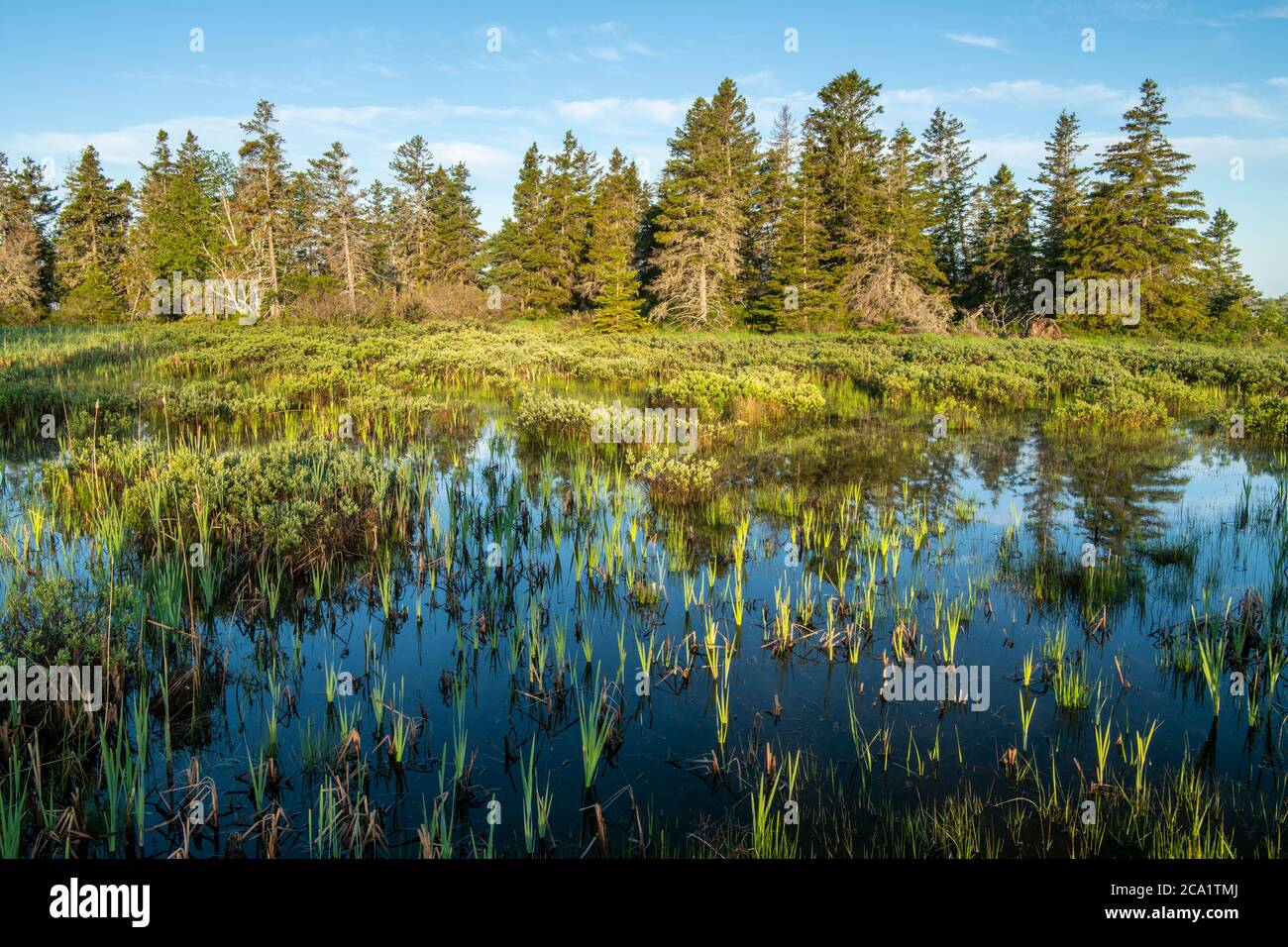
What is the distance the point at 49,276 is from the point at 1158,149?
78906mm

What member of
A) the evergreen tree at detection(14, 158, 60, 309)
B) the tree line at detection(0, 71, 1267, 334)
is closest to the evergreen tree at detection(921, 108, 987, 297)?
the tree line at detection(0, 71, 1267, 334)

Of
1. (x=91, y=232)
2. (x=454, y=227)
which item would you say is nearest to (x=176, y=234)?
(x=91, y=232)

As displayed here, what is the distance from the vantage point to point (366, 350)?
26812mm

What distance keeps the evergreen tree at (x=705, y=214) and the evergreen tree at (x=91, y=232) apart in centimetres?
4154

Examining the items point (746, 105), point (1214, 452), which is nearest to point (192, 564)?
point (1214, 452)

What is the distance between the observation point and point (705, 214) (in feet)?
161

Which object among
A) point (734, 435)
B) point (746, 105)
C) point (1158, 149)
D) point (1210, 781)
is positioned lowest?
point (1210, 781)

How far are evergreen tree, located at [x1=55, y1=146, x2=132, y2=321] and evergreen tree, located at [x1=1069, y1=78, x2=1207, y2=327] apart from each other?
68.5 meters

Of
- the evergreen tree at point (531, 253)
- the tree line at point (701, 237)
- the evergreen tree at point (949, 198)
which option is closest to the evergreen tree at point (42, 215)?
the tree line at point (701, 237)

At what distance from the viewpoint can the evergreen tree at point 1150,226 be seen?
150ft

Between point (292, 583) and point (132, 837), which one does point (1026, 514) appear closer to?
point (292, 583)

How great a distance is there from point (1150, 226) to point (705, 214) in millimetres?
26717

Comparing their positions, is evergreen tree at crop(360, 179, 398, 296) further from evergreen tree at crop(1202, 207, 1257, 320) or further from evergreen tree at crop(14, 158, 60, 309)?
evergreen tree at crop(1202, 207, 1257, 320)

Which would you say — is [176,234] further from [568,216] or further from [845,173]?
[845,173]
